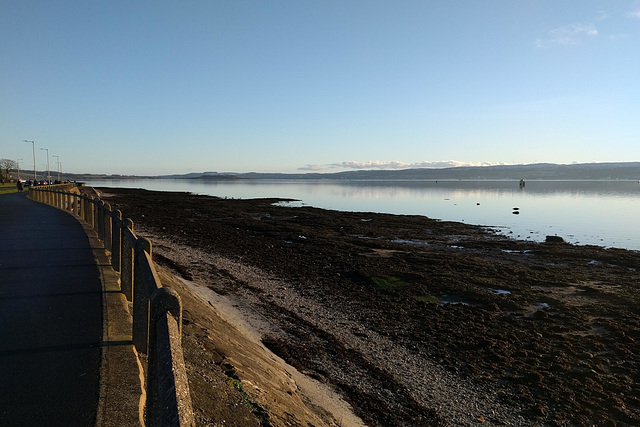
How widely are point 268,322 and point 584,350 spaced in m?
7.48

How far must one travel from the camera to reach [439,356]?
944 cm

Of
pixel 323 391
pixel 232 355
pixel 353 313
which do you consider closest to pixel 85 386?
pixel 232 355

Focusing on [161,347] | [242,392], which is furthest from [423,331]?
[161,347]

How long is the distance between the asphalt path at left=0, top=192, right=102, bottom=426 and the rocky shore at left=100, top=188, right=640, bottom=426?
3.46 feet

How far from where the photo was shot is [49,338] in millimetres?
4938

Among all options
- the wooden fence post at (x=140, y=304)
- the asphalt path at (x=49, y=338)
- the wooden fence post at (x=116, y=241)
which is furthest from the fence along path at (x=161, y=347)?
the wooden fence post at (x=116, y=241)

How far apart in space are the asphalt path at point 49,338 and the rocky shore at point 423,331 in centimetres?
106

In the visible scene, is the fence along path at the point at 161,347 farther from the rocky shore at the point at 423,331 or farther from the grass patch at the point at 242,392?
the grass patch at the point at 242,392

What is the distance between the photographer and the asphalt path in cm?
351

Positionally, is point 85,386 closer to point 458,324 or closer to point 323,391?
point 323,391

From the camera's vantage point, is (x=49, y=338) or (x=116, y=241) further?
(x=116, y=241)

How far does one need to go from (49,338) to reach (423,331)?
27.5 ft

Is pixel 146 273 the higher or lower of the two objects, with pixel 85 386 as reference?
higher

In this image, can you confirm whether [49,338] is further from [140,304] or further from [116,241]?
[116,241]
